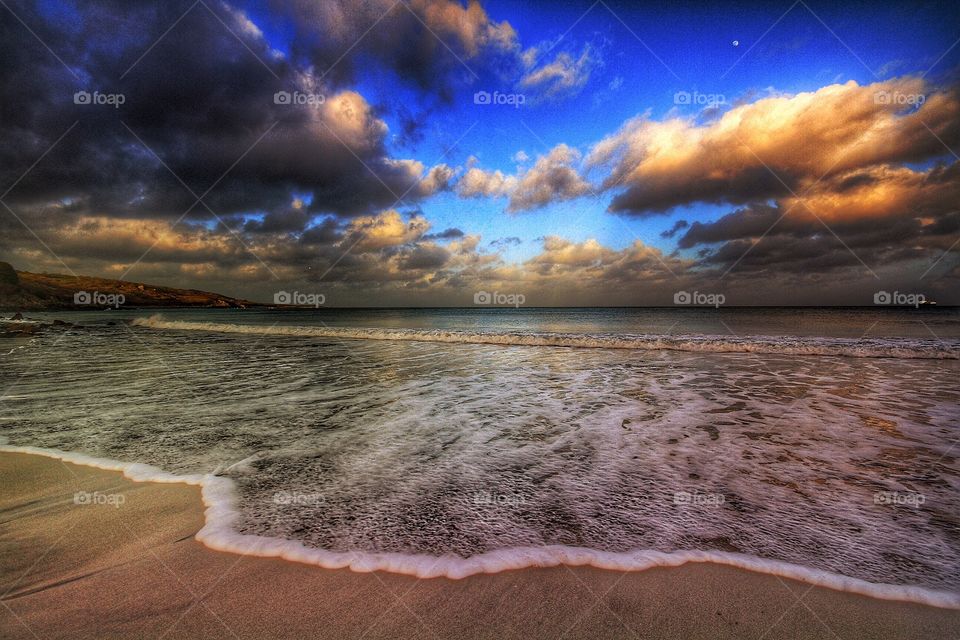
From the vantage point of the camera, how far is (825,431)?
5.57 m

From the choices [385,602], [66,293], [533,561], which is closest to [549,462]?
[533,561]

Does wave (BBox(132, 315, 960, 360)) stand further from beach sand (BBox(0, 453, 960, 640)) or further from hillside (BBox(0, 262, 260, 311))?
hillside (BBox(0, 262, 260, 311))

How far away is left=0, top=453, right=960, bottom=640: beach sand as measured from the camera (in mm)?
2016

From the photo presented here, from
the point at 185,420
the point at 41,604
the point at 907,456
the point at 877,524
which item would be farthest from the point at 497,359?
the point at 41,604

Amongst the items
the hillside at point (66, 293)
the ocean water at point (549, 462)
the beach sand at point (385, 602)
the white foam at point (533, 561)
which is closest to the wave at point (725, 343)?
the ocean water at point (549, 462)

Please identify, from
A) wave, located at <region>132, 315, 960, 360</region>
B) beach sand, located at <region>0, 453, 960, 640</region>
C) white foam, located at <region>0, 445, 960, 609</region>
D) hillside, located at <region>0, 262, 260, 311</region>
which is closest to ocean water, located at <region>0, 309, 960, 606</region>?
white foam, located at <region>0, 445, 960, 609</region>

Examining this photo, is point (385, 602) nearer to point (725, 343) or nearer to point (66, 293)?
point (725, 343)

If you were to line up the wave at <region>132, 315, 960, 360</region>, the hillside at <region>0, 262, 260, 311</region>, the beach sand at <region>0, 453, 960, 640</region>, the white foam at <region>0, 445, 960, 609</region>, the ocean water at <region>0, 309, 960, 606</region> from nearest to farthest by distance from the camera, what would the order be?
the beach sand at <region>0, 453, 960, 640</region>
the white foam at <region>0, 445, 960, 609</region>
the ocean water at <region>0, 309, 960, 606</region>
the wave at <region>132, 315, 960, 360</region>
the hillside at <region>0, 262, 260, 311</region>

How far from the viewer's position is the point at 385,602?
2.22 metres

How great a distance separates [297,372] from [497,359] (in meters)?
6.75

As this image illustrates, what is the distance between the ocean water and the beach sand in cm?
16

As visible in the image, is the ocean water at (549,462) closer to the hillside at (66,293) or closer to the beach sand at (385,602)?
the beach sand at (385,602)

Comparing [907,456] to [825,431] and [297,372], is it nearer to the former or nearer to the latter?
[825,431]

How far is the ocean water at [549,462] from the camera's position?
Answer: 2.70 m
